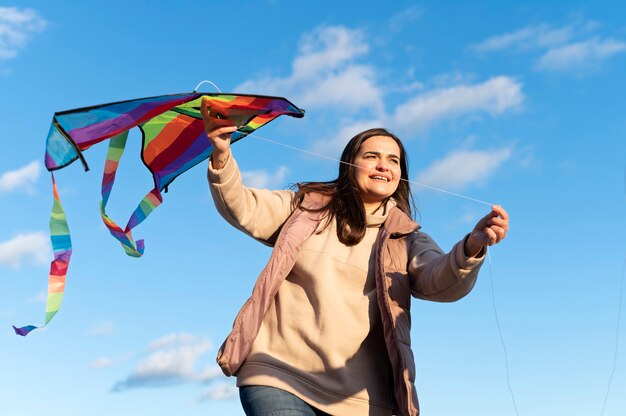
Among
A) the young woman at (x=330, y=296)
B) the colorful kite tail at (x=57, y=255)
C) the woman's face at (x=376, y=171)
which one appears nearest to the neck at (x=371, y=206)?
the woman's face at (x=376, y=171)

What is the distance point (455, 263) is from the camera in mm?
4141

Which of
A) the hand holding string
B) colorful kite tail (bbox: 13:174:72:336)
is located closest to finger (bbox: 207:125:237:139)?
colorful kite tail (bbox: 13:174:72:336)

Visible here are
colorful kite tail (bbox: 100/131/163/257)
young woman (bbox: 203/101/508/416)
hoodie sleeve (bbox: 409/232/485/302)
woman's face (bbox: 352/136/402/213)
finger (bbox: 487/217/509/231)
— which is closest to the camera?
finger (bbox: 487/217/509/231)

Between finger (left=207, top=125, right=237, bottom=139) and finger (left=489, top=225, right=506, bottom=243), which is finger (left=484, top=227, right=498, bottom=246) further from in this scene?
finger (left=207, top=125, right=237, bottom=139)

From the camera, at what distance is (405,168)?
477 cm

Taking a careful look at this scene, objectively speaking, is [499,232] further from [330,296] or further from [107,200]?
[107,200]

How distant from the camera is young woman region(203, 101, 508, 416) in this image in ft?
13.3

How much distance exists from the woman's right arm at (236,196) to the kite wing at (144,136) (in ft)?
0.45

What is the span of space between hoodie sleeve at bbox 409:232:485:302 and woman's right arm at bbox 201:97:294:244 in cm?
74

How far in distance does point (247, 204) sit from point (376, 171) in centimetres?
74

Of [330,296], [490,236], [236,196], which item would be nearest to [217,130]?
[236,196]

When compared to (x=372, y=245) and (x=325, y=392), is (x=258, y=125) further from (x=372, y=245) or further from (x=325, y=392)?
(x=325, y=392)

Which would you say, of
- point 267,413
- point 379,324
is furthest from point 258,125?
point 267,413

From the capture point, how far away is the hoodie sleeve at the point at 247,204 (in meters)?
4.19
